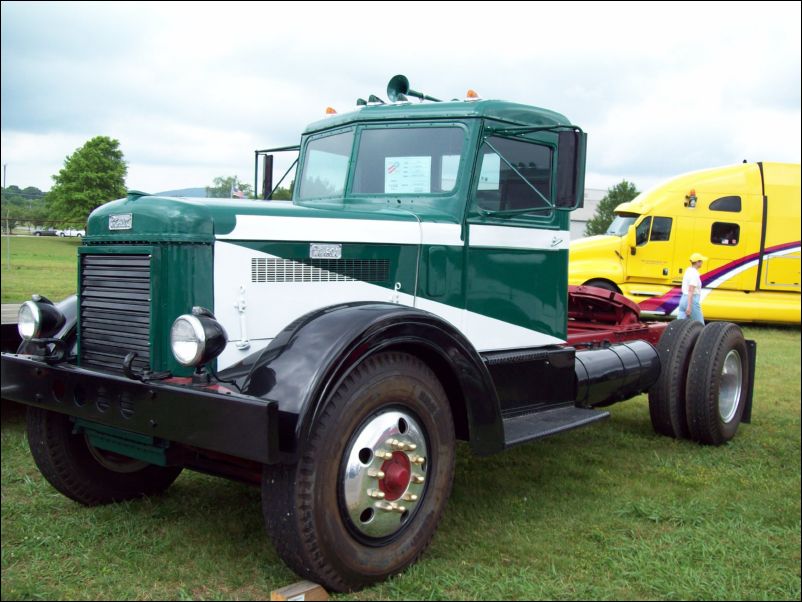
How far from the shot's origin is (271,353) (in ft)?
10.7

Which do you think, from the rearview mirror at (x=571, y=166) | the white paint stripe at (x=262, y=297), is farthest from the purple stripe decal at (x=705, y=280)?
the white paint stripe at (x=262, y=297)

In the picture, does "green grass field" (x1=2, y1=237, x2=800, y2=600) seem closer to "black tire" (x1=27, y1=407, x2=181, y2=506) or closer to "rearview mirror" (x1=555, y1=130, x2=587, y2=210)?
"black tire" (x1=27, y1=407, x2=181, y2=506)

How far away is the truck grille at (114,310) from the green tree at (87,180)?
739 millimetres

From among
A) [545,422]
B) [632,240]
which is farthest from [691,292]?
[545,422]

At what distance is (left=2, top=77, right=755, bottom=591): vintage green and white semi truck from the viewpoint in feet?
10.2

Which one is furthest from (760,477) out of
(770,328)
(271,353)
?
(770,328)

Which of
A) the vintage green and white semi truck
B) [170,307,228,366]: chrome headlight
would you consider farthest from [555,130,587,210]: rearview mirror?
[170,307,228,366]: chrome headlight

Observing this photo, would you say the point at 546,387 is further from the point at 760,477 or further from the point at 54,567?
the point at 54,567

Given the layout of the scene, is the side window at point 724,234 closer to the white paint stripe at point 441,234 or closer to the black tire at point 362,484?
the white paint stripe at point 441,234

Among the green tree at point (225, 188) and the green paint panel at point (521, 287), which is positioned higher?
the green tree at point (225, 188)

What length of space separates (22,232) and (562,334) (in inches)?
160

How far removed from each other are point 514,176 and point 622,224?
11.5 m

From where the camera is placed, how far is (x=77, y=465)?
4.11m

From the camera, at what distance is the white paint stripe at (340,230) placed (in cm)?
347
